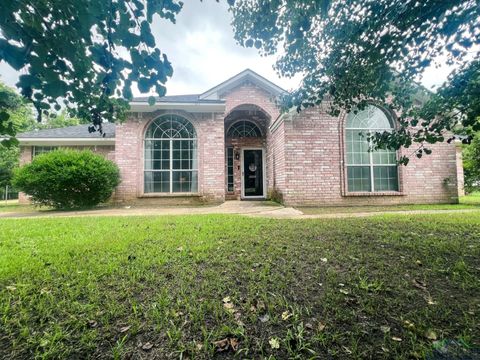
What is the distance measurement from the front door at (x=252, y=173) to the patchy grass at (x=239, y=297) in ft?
27.6

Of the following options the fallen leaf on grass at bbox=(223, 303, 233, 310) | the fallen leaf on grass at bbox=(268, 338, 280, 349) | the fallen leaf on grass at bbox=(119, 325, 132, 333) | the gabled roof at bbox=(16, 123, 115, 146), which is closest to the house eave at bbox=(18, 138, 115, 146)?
the gabled roof at bbox=(16, 123, 115, 146)

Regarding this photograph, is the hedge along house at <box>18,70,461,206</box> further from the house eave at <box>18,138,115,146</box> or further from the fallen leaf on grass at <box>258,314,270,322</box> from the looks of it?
the fallen leaf on grass at <box>258,314,270,322</box>

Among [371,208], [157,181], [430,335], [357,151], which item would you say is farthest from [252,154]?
[430,335]

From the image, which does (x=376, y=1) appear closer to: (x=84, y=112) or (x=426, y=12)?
(x=426, y=12)

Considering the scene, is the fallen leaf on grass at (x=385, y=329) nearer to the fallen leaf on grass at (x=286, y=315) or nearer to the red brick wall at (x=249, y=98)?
the fallen leaf on grass at (x=286, y=315)

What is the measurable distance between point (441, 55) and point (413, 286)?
3259 mm

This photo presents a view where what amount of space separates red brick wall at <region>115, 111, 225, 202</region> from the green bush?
71cm

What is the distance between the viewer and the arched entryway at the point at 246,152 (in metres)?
11.9

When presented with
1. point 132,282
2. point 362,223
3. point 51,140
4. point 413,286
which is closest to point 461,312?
point 413,286

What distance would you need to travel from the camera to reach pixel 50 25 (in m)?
1.70

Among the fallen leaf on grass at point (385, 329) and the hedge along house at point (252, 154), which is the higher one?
the hedge along house at point (252, 154)

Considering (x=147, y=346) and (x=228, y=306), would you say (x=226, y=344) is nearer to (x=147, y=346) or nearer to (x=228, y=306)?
(x=228, y=306)

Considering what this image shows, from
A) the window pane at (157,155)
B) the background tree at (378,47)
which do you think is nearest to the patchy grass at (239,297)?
the background tree at (378,47)

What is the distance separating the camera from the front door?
12086 mm
